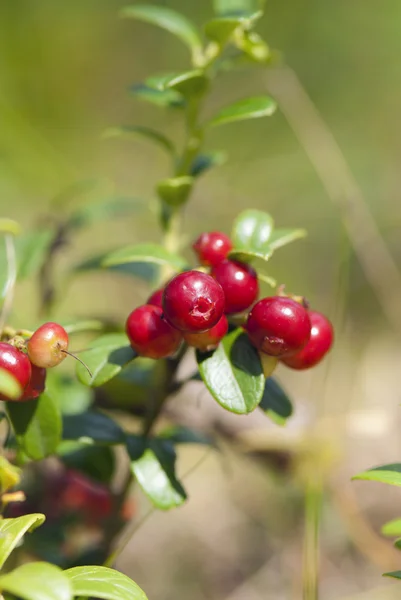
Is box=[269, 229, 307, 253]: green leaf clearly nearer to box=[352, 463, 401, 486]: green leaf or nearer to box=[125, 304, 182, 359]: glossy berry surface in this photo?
box=[125, 304, 182, 359]: glossy berry surface

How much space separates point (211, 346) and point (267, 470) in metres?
1.39

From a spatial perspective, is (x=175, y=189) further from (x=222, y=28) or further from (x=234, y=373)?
(x=234, y=373)

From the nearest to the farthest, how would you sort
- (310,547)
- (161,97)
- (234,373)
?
1. (234,373)
2. (161,97)
3. (310,547)

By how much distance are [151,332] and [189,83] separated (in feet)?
1.93

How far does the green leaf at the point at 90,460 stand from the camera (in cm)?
167

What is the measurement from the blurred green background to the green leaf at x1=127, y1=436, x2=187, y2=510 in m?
1.01

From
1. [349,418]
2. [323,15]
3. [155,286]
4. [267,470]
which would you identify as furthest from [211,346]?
[323,15]

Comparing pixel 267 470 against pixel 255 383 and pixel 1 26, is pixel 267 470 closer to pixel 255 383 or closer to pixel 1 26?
pixel 255 383

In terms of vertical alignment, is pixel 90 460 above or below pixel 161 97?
below

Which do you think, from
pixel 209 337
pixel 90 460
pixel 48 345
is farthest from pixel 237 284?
pixel 90 460

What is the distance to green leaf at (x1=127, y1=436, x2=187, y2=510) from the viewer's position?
4.57 ft

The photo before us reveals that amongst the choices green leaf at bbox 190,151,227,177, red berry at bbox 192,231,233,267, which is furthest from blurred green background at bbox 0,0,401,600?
red berry at bbox 192,231,233,267

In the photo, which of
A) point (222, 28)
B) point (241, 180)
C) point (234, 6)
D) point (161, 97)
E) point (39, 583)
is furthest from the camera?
point (241, 180)

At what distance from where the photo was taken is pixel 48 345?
1138 millimetres
